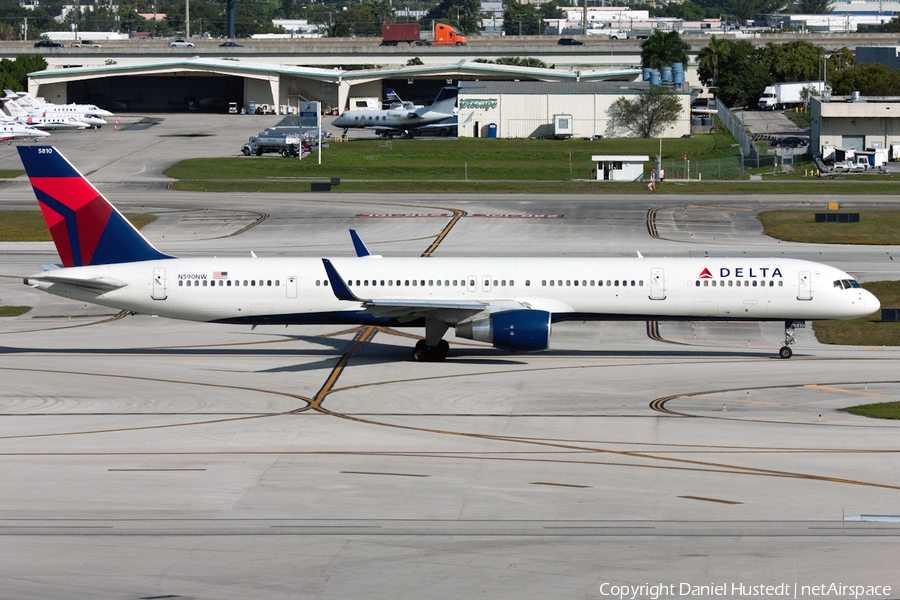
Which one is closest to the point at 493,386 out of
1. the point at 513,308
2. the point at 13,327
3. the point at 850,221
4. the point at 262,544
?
the point at 513,308

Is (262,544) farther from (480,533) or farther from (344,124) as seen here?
(344,124)

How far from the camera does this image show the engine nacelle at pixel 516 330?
38625 millimetres

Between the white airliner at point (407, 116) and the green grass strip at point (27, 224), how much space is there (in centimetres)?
5928

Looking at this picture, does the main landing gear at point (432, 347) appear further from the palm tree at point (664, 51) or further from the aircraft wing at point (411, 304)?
the palm tree at point (664, 51)

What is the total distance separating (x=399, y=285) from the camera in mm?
41406

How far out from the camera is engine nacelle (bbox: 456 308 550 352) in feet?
127

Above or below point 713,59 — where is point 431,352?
below

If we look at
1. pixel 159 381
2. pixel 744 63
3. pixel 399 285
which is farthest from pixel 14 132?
pixel 744 63

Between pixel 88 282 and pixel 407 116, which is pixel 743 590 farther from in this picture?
pixel 407 116

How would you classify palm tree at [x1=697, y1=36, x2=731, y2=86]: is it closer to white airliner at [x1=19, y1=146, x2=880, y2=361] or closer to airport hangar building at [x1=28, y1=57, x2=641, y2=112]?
airport hangar building at [x1=28, y1=57, x2=641, y2=112]

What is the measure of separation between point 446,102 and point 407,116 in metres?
5.55

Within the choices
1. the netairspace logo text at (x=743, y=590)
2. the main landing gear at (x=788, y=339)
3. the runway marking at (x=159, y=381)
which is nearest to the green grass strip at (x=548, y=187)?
the main landing gear at (x=788, y=339)

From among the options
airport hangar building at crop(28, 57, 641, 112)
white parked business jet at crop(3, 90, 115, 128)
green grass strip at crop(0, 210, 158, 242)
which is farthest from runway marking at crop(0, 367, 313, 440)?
airport hangar building at crop(28, 57, 641, 112)

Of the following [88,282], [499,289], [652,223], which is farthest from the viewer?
[652,223]
